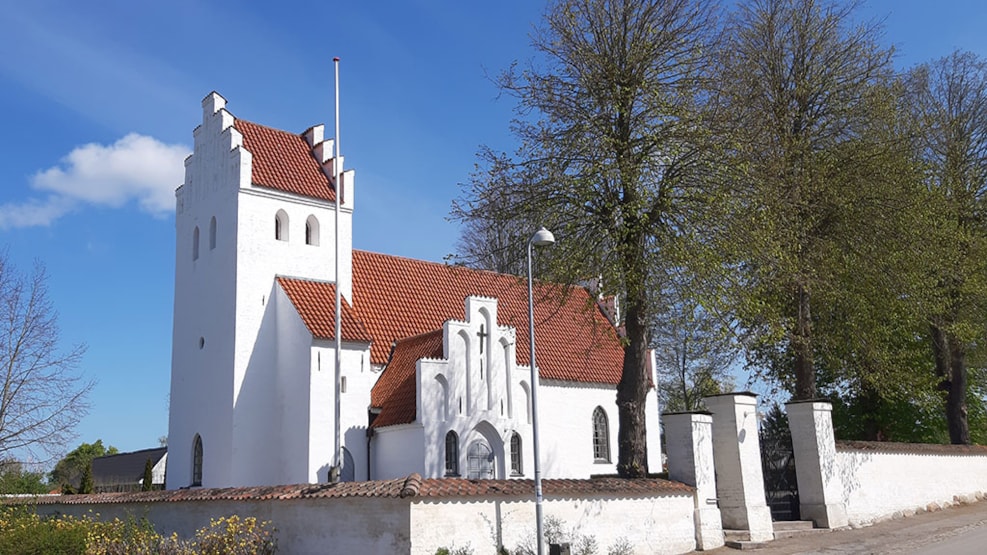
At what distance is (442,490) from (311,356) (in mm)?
11595

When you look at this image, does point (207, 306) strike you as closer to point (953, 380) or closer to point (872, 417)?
point (872, 417)

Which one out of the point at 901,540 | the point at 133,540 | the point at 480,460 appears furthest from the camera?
the point at 480,460

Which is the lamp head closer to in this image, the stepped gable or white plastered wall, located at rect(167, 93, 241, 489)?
the stepped gable

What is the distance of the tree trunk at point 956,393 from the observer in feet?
103

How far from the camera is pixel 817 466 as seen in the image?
2142 centimetres

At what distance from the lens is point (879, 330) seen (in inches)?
999

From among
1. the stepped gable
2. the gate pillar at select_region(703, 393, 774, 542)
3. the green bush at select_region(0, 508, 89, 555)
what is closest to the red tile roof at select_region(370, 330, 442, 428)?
the stepped gable

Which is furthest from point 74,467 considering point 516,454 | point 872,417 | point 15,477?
point 872,417

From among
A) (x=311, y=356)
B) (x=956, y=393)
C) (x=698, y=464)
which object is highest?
(x=311, y=356)

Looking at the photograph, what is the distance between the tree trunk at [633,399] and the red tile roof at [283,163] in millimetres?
12986

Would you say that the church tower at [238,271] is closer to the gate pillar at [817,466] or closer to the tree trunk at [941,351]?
the gate pillar at [817,466]

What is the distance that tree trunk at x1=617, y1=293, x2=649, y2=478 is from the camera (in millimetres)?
19109

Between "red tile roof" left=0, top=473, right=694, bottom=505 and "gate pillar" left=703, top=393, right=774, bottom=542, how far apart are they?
1777 millimetres

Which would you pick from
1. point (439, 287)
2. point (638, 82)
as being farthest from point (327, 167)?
point (638, 82)
